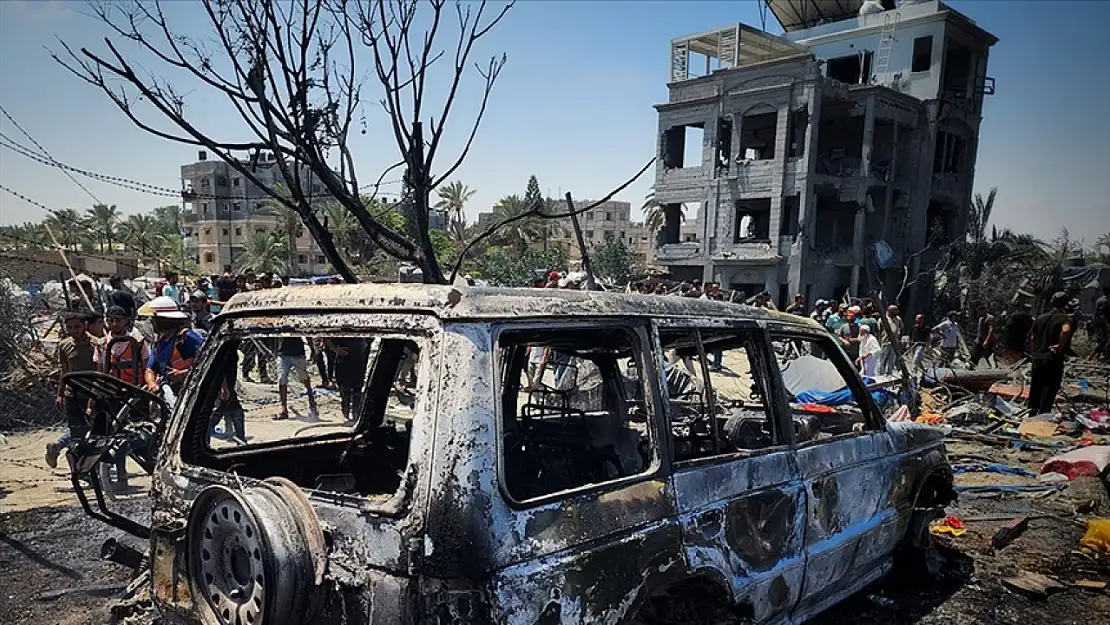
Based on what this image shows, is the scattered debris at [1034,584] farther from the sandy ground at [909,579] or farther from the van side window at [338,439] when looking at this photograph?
the van side window at [338,439]

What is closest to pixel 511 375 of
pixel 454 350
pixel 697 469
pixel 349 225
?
pixel 697 469

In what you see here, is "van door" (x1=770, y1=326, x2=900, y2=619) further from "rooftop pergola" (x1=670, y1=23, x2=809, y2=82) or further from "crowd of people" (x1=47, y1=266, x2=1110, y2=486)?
"rooftop pergola" (x1=670, y1=23, x2=809, y2=82)

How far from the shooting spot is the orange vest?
18.8 ft

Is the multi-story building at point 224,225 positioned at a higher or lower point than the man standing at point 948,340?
higher

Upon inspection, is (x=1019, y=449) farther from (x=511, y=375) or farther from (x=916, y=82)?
(x=916, y=82)

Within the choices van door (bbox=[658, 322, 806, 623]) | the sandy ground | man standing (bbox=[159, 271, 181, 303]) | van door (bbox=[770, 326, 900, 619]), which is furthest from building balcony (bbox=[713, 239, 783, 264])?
van door (bbox=[658, 322, 806, 623])

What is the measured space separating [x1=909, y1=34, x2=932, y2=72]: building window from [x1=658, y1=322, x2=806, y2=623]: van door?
31.7m

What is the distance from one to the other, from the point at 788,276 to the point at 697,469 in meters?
26.2

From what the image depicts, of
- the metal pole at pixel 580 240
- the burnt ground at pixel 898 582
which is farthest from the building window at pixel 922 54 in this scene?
the burnt ground at pixel 898 582

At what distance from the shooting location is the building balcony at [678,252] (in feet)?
96.9

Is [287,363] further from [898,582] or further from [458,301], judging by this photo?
[458,301]

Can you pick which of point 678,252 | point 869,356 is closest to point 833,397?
point 869,356

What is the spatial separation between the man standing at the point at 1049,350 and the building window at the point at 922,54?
24.1m

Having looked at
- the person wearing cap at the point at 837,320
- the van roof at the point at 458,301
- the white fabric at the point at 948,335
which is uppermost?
the van roof at the point at 458,301
